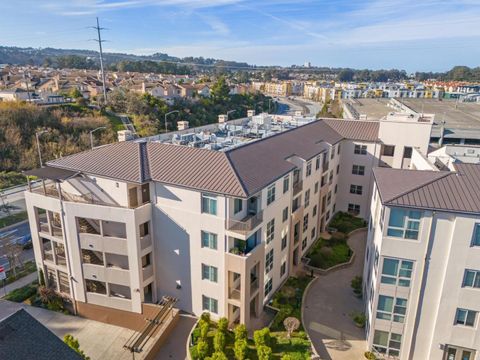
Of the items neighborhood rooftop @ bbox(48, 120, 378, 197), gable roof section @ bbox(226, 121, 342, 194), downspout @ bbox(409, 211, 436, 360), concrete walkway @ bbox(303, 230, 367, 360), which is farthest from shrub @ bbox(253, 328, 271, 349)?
downspout @ bbox(409, 211, 436, 360)

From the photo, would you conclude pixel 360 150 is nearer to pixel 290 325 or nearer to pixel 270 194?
pixel 270 194

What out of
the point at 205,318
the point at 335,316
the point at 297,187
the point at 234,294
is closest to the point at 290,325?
the point at 234,294

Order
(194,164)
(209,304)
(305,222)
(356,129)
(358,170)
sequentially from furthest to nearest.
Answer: (356,129) → (358,170) → (305,222) → (209,304) → (194,164)

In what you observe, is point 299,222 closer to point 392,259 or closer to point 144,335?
point 392,259

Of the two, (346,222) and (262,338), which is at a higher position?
(262,338)

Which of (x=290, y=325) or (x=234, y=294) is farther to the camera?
(x=234, y=294)

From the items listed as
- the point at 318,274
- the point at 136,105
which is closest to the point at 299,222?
the point at 318,274
